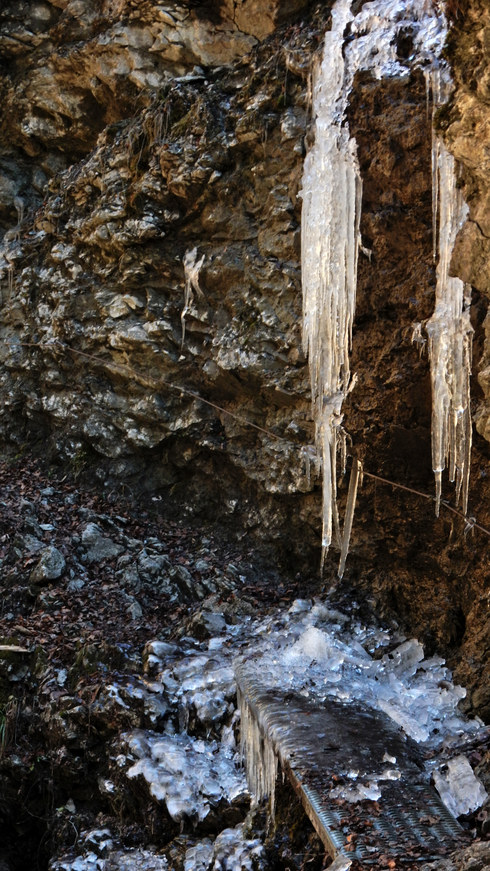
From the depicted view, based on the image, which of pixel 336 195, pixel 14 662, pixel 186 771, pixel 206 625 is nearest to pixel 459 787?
pixel 186 771

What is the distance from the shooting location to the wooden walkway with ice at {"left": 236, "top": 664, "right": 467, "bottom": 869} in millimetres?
3477

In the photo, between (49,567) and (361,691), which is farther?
(49,567)

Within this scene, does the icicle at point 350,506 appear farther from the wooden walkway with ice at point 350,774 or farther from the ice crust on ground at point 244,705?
the wooden walkway with ice at point 350,774

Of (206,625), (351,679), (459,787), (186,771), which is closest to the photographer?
(459,787)

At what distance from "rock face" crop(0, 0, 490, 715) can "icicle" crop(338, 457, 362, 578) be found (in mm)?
185

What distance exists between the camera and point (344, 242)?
18.8 feet

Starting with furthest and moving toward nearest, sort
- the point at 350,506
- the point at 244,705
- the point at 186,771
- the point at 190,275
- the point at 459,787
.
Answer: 1. the point at 190,275
2. the point at 350,506
3. the point at 244,705
4. the point at 186,771
5. the point at 459,787

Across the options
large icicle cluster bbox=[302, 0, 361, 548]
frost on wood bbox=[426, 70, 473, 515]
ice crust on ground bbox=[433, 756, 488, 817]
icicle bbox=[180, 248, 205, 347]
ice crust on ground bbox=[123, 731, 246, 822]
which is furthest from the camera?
icicle bbox=[180, 248, 205, 347]

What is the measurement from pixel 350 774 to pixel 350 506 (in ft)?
8.07

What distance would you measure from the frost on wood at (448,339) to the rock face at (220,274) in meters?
0.12

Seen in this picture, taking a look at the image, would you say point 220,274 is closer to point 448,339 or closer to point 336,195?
point 336,195

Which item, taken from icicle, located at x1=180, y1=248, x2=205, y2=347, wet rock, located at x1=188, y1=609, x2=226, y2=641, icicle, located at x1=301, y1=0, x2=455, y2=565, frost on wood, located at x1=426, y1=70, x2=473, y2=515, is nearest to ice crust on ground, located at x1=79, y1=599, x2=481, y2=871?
wet rock, located at x1=188, y1=609, x2=226, y2=641

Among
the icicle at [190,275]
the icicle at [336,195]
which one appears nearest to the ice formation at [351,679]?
the icicle at [336,195]

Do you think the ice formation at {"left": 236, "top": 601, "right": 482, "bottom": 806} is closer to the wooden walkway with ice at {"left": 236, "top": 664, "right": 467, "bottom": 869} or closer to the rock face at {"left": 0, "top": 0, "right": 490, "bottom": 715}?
the wooden walkway with ice at {"left": 236, "top": 664, "right": 467, "bottom": 869}
